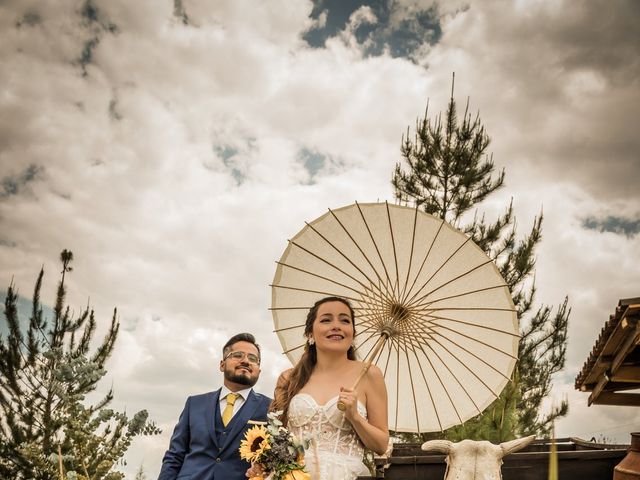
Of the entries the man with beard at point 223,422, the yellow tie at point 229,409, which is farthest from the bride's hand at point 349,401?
the yellow tie at point 229,409

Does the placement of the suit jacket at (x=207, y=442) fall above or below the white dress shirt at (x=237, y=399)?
below

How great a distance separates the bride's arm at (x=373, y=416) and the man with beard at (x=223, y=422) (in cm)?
79

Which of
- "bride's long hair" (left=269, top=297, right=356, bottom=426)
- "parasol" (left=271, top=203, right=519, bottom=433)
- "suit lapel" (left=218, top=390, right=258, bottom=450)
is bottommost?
"suit lapel" (left=218, top=390, right=258, bottom=450)

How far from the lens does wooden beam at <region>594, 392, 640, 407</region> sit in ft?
23.4

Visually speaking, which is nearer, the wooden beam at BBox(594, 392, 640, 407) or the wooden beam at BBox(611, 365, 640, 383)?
the wooden beam at BBox(611, 365, 640, 383)

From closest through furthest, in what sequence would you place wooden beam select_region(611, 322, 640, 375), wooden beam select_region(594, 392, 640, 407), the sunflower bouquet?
the sunflower bouquet → wooden beam select_region(611, 322, 640, 375) → wooden beam select_region(594, 392, 640, 407)

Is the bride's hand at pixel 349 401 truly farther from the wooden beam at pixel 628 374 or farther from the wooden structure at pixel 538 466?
the wooden beam at pixel 628 374

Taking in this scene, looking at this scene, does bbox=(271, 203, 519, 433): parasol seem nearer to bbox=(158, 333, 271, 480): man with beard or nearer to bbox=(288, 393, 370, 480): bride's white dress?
bbox=(158, 333, 271, 480): man with beard

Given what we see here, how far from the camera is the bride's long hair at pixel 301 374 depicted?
3041mm

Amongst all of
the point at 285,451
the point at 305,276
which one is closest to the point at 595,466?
the point at 305,276

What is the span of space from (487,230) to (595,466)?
28.6 ft

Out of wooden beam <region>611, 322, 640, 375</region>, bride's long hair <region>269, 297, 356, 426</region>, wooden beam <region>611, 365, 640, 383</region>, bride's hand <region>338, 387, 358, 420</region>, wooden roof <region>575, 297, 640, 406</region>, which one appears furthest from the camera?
wooden beam <region>611, 365, 640, 383</region>

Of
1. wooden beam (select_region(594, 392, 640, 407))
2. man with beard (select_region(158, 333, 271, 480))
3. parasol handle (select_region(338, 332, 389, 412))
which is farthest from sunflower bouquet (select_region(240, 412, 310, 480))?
wooden beam (select_region(594, 392, 640, 407))

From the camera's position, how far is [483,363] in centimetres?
342
